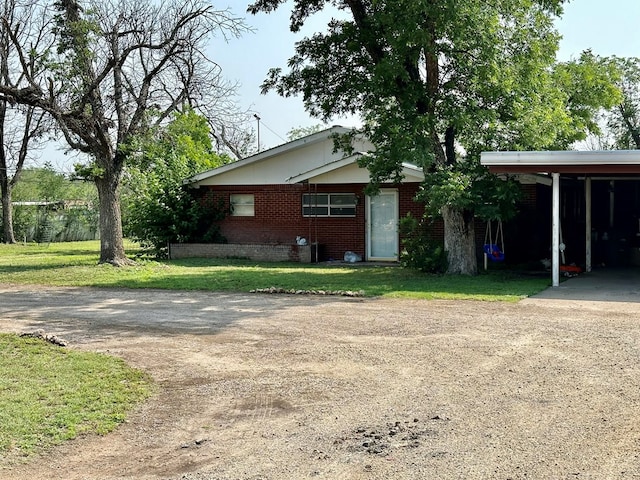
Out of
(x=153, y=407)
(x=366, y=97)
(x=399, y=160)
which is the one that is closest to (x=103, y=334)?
(x=153, y=407)

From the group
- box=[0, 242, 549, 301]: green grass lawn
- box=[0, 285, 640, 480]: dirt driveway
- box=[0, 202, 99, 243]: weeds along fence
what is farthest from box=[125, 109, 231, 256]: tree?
box=[0, 202, 99, 243]: weeds along fence

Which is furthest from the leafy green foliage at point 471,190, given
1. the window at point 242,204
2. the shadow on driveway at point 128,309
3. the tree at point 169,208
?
the tree at point 169,208

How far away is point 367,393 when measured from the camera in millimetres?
6801

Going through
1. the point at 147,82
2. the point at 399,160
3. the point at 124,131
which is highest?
the point at 147,82

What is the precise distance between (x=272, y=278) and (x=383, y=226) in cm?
613

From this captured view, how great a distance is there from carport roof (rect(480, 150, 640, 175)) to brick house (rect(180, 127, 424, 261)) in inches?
242

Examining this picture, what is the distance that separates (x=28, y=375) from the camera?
24.3 ft

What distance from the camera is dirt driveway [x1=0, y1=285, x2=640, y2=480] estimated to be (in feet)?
16.5

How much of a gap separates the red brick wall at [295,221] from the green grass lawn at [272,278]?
166cm

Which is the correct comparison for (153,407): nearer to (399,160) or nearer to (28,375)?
(28,375)

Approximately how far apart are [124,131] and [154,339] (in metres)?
11.5

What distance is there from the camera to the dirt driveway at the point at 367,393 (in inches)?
198

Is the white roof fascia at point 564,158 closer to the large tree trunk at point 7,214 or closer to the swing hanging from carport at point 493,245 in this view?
the swing hanging from carport at point 493,245

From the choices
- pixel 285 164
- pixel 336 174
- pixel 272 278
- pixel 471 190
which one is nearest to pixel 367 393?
pixel 471 190
